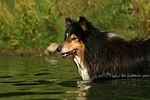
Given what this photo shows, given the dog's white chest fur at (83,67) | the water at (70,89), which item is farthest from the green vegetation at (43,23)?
the water at (70,89)

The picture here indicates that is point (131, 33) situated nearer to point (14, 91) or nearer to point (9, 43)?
point (9, 43)

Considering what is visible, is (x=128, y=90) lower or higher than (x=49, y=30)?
lower

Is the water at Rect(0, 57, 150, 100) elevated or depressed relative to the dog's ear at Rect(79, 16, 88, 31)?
depressed

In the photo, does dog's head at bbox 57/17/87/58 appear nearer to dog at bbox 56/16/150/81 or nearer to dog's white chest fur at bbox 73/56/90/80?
dog at bbox 56/16/150/81

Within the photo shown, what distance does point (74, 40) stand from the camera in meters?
10.3

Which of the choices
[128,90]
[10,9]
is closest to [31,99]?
[128,90]

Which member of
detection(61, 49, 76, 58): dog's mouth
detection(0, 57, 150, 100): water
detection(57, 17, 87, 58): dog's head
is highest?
detection(57, 17, 87, 58): dog's head

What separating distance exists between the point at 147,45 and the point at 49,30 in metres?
13.6

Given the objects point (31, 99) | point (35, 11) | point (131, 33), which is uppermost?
point (35, 11)

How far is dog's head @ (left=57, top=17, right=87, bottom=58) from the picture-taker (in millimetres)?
10289

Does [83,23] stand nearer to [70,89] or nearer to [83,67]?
[83,67]

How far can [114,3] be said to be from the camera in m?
24.9

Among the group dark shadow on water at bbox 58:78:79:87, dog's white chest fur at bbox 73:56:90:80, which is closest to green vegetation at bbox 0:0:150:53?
dog's white chest fur at bbox 73:56:90:80

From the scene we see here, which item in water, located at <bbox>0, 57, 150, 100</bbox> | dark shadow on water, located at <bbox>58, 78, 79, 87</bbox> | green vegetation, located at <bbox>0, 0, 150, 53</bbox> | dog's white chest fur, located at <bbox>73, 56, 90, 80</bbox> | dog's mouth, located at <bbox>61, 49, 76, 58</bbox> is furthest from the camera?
green vegetation, located at <bbox>0, 0, 150, 53</bbox>
